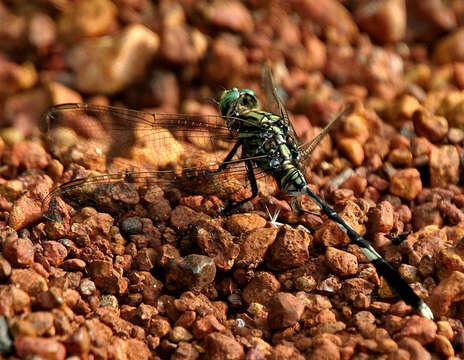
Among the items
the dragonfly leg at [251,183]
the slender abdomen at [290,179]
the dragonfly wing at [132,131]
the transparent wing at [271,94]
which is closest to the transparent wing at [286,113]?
the transparent wing at [271,94]

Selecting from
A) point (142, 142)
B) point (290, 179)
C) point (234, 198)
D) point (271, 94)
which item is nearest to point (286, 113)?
point (271, 94)

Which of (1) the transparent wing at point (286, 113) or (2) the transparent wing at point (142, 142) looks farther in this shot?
(1) the transparent wing at point (286, 113)

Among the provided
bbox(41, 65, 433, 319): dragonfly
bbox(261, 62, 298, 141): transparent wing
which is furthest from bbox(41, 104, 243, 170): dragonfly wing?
bbox(261, 62, 298, 141): transparent wing

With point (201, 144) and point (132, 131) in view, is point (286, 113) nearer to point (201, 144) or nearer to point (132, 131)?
point (201, 144)

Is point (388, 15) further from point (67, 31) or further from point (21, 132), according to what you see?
point (21, 132)

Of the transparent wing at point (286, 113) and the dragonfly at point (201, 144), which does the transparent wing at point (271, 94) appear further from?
the dragonfly at point (201, 144)

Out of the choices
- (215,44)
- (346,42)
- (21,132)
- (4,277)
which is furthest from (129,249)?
(346,42)

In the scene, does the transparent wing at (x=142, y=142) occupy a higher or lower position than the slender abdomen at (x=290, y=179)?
higher
